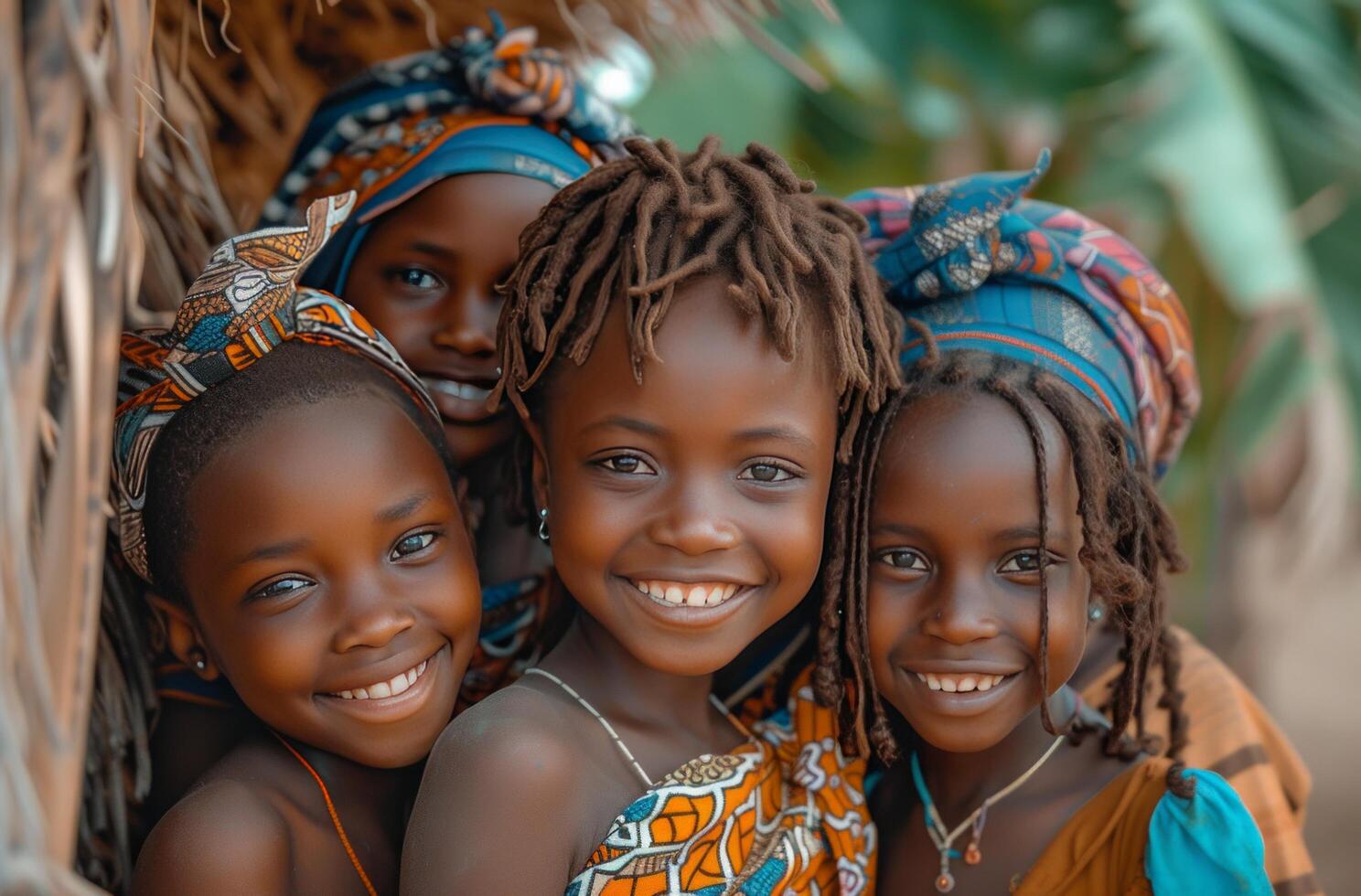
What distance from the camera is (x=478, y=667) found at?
2082 millimetres

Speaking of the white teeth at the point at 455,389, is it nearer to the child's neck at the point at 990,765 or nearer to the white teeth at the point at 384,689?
the white teeth at the point at 384,689

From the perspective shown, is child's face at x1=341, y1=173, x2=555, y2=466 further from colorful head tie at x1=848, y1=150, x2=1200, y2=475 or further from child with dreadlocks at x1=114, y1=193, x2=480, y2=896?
colorful head tie at x1=848, y1=150, x2=1200, y2=475

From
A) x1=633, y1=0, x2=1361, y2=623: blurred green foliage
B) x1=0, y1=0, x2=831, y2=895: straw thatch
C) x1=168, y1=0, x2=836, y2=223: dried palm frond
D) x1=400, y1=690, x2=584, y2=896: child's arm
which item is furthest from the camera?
x1=633, y1=0, x2=1361, y2=623: blurred green foliage

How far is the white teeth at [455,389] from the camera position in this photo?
2.17 metres

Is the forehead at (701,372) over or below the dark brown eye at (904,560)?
over

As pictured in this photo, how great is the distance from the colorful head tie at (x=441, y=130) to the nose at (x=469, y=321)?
19 centimetres

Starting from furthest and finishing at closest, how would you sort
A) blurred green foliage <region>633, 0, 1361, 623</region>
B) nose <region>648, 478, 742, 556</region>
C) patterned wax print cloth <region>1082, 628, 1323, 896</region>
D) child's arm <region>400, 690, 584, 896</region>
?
blurred green foliage <region>633, 0, 1361, 623</region> < patterned wax print cloth <region>1082, 628, 1323, 896</region> < nose <region>648, 478, 742, 556</region> < child's arm <region>400, 690, 584, 896</region>

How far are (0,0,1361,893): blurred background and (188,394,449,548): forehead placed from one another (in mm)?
209

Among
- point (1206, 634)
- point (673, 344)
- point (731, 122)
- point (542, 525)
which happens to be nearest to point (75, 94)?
point (673, 344)

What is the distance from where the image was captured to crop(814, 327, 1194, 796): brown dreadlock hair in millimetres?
1753

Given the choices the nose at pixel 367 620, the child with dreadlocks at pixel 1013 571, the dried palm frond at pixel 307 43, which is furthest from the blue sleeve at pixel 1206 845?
the dried palm frond at pixel 307 43

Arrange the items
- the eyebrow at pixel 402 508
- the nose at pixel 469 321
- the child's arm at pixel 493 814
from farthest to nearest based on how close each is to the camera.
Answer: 1. the nose at pixel 469 321
2. the eyebrow at pixel 402 508
3. the child's arm at pixel 493 814

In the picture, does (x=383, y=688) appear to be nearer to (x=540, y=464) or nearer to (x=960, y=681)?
(x=540, y=464)

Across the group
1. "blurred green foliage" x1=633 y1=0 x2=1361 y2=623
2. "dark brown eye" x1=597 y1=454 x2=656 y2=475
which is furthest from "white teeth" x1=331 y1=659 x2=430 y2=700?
"blurred green foliage" x1=633 y1=0 x2=1361 y2=623
